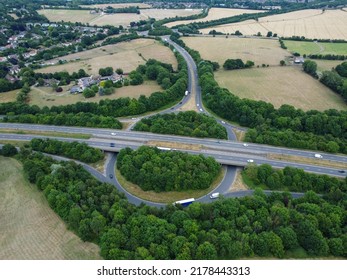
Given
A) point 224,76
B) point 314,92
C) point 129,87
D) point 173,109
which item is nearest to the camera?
point 173,109

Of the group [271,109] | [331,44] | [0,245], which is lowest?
[0,245]

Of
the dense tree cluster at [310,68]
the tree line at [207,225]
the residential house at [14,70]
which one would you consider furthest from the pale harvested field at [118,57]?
the tree line at [207,225]

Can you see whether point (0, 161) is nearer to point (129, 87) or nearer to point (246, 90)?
point (129, 87)

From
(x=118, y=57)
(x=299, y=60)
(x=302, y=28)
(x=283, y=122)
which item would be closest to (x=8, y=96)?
(x=118, y=57)

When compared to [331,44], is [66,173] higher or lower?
lower

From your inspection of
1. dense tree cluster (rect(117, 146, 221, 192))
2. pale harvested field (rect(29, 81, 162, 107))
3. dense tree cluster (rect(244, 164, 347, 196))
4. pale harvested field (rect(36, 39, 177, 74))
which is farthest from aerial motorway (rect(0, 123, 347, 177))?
pale harvested field (rect(36, 39, 177, 74))

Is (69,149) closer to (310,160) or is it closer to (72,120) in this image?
(72,120)

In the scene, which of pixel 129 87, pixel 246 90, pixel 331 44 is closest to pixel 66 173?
pixel 129 87
